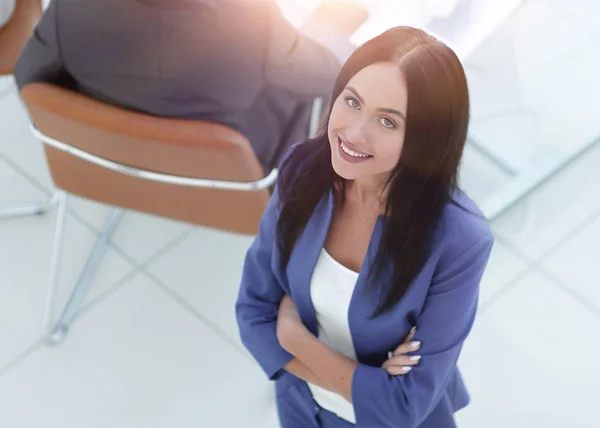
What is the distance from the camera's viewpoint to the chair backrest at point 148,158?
1.16 meters

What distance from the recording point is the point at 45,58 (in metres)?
1.33

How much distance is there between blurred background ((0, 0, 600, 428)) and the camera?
5.62ft

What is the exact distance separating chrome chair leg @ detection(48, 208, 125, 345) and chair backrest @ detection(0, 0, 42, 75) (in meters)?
0.46

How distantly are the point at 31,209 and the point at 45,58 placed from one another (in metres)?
0.73

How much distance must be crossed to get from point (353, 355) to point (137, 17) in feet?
2.13

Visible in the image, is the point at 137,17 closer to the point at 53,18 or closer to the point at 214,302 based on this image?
the point at 53,18

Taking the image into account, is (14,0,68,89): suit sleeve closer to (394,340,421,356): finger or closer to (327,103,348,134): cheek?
(327,103,348,134): cheek

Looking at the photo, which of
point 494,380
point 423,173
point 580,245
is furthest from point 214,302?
point 423,173

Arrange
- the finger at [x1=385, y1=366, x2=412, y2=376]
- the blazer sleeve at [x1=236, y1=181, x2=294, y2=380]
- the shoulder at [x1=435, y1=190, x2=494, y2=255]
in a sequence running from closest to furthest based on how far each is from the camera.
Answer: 1. the shoulder at [x1=435, y1=190, x2=494, y2=255]
2. the finger at [x1=385, y1=366, x2=412, y2=376]
3. the blazer sleeve at [x1=236, y1=181, x2=294, y2=380]

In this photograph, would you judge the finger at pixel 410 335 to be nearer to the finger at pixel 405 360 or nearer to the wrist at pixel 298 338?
the finger at pixel 405 360

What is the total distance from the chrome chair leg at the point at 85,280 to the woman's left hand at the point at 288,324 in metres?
0.84

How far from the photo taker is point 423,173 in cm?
84

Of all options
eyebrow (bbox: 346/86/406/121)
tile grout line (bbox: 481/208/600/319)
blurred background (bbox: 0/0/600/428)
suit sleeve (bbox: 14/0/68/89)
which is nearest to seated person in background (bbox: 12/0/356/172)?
suit sleeve (bbox: 14/0/68/89)

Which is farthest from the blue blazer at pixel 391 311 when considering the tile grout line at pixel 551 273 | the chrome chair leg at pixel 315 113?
the tile grout line at pixel 551 273
